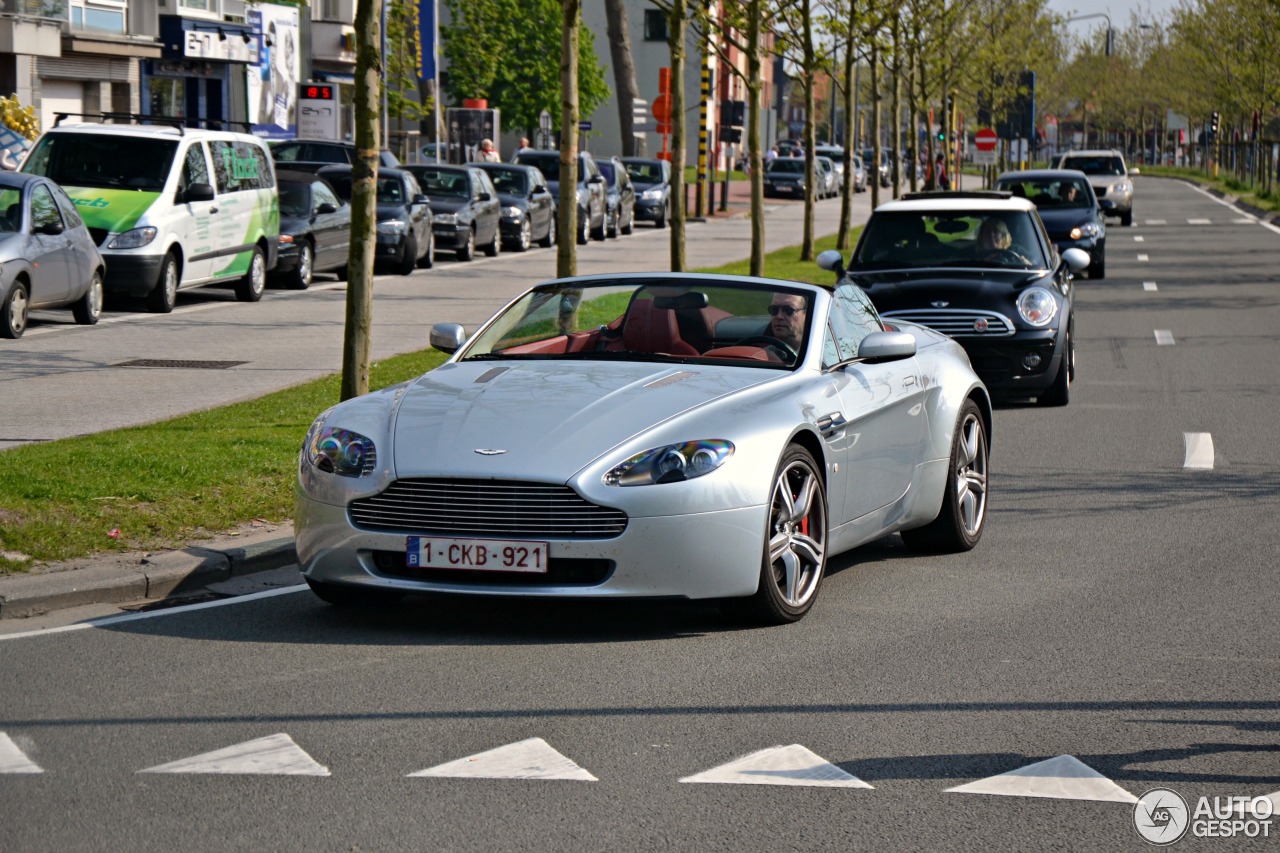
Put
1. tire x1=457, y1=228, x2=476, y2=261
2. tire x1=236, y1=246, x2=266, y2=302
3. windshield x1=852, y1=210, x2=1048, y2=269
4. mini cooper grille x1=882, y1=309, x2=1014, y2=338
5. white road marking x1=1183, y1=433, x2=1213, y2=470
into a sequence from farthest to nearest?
1. tire x1=457, y1=228, x2=476, y2=261
2. tire x1=236, y1=246, x2=266, y2=302
3. windshield x1=852, y1=210, x2=1048, y2=269
4. mini cooper grille x1=882, y1=309, x2=1014, y2=338
5. white road marking x1=1183, y1=433, x2=1213, y2=470

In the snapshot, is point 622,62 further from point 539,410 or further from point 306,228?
point 539,410

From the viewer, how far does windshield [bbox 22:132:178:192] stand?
22219mm

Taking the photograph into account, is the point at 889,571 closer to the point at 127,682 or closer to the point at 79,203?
the point at 127,682

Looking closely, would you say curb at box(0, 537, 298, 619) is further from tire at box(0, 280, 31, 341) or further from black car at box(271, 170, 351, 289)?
black car at box(271, 170, 351, 289)

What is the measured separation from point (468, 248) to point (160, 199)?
12452 millimetres

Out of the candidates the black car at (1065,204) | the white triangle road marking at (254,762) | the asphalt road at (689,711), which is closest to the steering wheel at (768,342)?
the asphalt road at (689,711)

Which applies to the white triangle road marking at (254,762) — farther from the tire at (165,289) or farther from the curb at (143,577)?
the tire at (165,289)

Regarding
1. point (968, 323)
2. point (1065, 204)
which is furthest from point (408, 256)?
point (968, 323)

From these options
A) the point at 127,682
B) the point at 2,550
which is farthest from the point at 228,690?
the point at 2,550

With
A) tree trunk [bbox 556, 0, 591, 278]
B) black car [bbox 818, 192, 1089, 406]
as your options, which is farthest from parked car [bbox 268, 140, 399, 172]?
black car [bbox 818, 192, 1089, 406]

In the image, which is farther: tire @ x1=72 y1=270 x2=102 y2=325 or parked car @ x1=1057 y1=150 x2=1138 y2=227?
parked car @ x1=1057 y1=150 x2=1138 y2=227

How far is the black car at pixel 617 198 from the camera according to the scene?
144ft

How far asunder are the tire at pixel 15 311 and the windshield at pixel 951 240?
7741 mm

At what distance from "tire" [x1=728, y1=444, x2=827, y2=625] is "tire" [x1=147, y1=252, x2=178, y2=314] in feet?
Result: 50.0
